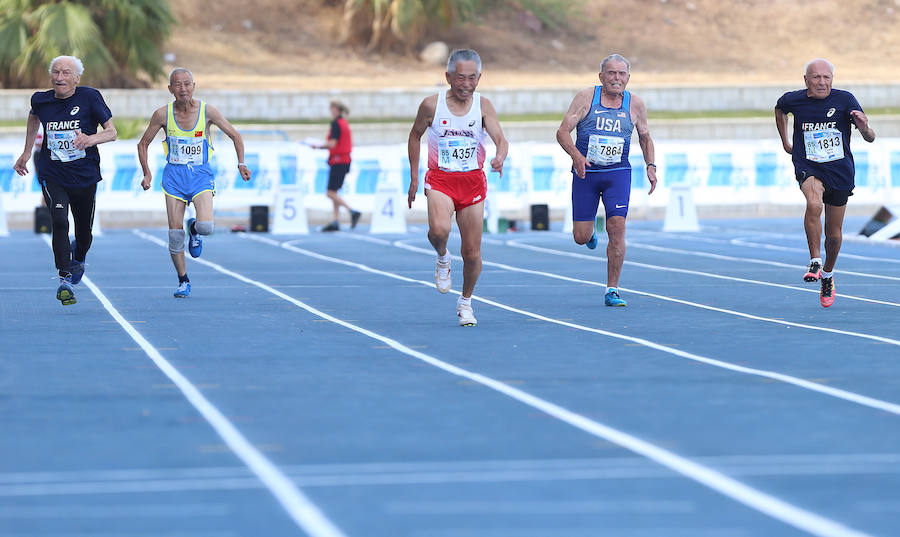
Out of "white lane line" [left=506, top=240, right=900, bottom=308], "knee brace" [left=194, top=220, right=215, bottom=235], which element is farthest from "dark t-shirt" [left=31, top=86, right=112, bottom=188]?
"white lane line" [left=506, top=240, right=900, bottom=308]

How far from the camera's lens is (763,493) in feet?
19.5

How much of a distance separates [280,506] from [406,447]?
47.6 inches

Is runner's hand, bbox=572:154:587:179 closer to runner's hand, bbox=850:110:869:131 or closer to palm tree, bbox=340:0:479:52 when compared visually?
runner's hand, bbox=850:110:869:131

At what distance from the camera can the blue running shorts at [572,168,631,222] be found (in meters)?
13.5

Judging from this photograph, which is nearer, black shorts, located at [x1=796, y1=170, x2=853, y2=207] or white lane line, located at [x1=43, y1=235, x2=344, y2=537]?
white lane line, located at [x1=43, y1=235, x2=344, y2=537]

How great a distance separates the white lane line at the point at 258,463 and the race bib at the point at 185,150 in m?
4.29

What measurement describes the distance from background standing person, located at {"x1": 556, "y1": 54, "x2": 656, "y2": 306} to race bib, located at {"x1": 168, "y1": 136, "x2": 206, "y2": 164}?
2994 millimetres

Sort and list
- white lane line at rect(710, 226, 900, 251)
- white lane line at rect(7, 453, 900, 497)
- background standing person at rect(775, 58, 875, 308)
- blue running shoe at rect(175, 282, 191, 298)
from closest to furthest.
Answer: white lane line at rect(7, 453, 900, 497)
background standing person at rect(775, 58, 875, 308)
blue running shoe at rect(175, 282, 191, 298)
white lane line at rect(710, 226, 900, 251)

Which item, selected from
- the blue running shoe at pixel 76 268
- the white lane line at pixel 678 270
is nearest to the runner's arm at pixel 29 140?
the blue running shoe at pixel 76 268

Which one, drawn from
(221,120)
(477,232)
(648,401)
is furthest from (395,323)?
(648,401)

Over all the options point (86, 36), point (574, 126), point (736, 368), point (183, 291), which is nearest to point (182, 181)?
point (183, 291)

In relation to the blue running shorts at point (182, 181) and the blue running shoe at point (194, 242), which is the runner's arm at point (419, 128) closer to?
the blue running shorts at point (182, 181)

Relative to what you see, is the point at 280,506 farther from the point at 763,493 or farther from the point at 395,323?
the point at 395,323

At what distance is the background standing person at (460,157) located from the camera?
473 inches
